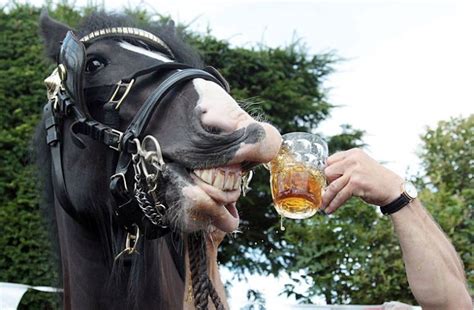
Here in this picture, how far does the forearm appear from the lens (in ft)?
6.83

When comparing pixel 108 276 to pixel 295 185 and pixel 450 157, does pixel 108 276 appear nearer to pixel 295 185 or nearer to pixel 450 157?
pixel 295 185

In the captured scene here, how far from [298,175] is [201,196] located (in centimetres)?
43

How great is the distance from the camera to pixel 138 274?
7.14 feet

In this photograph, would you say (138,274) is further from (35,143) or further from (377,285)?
(377,285)

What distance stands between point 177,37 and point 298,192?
0.64 m

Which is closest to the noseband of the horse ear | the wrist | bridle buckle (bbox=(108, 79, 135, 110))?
bridle buckle (bbox=(108, 79, 135, 110))

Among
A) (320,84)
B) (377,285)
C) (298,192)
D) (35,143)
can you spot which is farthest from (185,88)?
(320,84)

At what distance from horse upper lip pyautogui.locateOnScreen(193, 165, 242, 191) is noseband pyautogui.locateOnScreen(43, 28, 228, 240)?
0.12 meters

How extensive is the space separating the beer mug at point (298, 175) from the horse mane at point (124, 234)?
0.32 meters

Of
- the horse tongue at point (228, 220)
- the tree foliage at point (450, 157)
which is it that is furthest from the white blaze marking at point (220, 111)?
the tree foliage at point (450, 157)

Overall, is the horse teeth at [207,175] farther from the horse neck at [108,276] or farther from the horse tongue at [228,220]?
the horse neck at [108,276]

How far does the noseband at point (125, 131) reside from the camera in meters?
1.96

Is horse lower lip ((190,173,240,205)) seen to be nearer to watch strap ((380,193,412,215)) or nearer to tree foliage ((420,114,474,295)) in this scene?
watch strap ((380,193,412,215))

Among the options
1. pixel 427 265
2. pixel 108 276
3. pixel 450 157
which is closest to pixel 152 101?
pixel 108 276
